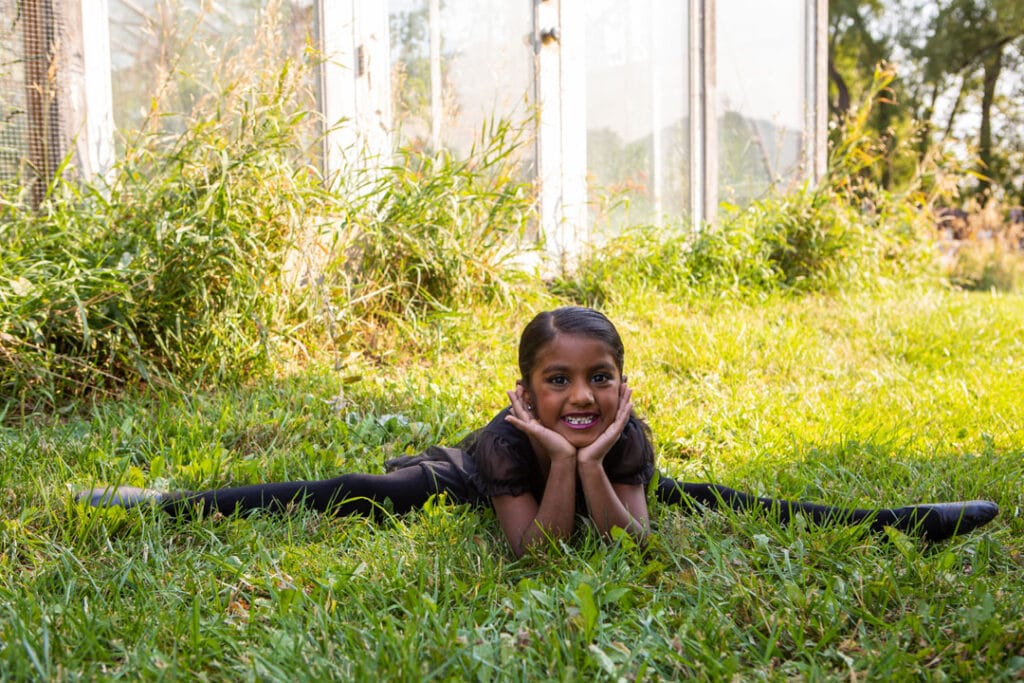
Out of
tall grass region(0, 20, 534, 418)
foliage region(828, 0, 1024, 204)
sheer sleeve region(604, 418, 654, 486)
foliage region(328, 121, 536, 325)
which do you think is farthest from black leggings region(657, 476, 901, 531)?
foliage region(828, 0, 1024, 204)

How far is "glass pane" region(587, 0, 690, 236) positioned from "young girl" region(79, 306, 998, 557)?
375 centimetres

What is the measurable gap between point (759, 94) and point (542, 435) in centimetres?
668

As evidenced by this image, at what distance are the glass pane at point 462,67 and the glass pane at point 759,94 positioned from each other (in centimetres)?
235

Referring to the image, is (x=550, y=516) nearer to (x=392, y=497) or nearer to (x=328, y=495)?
(x=392, y=497)

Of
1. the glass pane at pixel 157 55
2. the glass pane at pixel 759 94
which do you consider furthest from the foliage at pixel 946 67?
the glass pane at pixel 157 55

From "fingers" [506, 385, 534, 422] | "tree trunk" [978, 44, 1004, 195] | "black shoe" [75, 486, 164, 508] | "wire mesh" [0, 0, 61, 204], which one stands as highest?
"tree trunk" [978, 44, 1004, 195]

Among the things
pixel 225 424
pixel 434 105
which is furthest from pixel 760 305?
pixel 225 424

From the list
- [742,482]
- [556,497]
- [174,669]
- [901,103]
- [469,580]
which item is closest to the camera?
[174,669]

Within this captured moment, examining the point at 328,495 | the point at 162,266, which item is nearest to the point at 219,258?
the point at 162,266

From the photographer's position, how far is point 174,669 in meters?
1.63

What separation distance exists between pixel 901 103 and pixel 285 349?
24368 mm

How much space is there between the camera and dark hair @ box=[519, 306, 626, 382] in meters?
2.32

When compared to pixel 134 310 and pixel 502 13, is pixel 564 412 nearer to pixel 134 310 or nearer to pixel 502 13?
pixel 134 310

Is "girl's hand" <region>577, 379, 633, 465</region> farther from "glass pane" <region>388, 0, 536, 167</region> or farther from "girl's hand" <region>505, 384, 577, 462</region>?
"glass pane" <region>388, 0, 536, 167</region>
